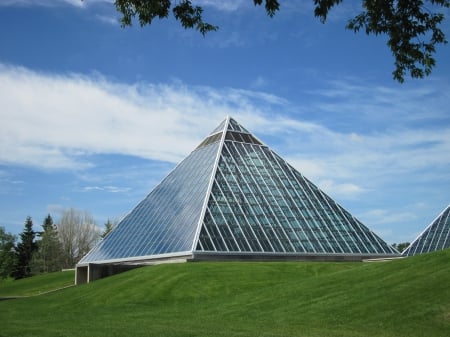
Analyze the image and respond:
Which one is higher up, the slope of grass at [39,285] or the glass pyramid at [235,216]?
the glass pyramid at [235,216]

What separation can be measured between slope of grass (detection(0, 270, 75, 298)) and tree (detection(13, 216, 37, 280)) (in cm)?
3180

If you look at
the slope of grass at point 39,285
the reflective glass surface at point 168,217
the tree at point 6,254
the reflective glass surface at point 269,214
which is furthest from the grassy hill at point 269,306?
the tree at point 6,254

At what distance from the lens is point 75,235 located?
92688 millimetres

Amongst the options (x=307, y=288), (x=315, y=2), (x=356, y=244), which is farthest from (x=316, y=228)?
(x=315, y=2)

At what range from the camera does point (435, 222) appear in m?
56.8

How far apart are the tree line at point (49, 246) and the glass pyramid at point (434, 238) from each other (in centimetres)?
6077

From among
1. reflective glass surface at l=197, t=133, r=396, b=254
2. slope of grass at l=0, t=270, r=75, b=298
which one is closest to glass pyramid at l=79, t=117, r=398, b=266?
reflective glass surface at l=197, t=133, r=396, b=254

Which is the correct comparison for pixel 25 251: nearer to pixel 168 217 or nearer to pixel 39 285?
pixel 39 285


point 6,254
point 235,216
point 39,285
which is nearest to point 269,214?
point 235,216

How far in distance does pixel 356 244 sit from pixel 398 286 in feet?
79.6

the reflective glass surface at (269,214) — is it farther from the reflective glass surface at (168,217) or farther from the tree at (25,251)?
the tree at (25,251)

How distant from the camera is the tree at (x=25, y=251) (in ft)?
290

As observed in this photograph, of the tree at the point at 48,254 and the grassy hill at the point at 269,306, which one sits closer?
the grassy hill at the point at 269,306

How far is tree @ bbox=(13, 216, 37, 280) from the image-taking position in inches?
3484
